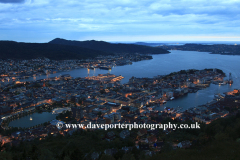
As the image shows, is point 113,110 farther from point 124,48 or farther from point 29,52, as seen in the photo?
point 124,48

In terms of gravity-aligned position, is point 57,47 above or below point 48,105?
above

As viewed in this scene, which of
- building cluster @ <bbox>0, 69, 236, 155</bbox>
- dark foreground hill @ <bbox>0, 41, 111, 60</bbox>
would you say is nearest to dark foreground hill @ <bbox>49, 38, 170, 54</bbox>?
dark foreground hill @ <bbox>0, 41, 111, 60</bbox>

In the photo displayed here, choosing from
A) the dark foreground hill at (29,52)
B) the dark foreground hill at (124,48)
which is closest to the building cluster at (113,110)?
the dark foreground hill at (29,52)

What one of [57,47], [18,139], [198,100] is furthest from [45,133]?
[57,47]

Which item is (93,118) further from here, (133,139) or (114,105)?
(133,139)


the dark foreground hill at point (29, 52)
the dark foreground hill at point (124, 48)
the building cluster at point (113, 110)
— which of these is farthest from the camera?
the dark foreground hill at point (124, 48)

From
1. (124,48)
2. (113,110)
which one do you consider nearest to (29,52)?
(124,48)

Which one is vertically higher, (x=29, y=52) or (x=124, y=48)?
(x=124, y=48)

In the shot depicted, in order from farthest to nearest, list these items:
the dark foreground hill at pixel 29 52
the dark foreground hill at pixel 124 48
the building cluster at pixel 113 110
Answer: the dark foreground hill at pixel 124 48 → the dark foreground hill at pixel 29 52 → the building cluster at pixel 113 110

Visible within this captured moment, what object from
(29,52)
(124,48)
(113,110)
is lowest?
(113,110)

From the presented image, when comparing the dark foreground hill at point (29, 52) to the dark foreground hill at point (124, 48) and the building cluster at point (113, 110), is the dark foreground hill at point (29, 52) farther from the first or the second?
the building cluster at point (113, 110)

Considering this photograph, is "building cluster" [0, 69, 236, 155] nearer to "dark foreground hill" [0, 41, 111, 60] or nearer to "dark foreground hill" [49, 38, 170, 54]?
"dark foreground hill" [0, 41, 111, 60]
